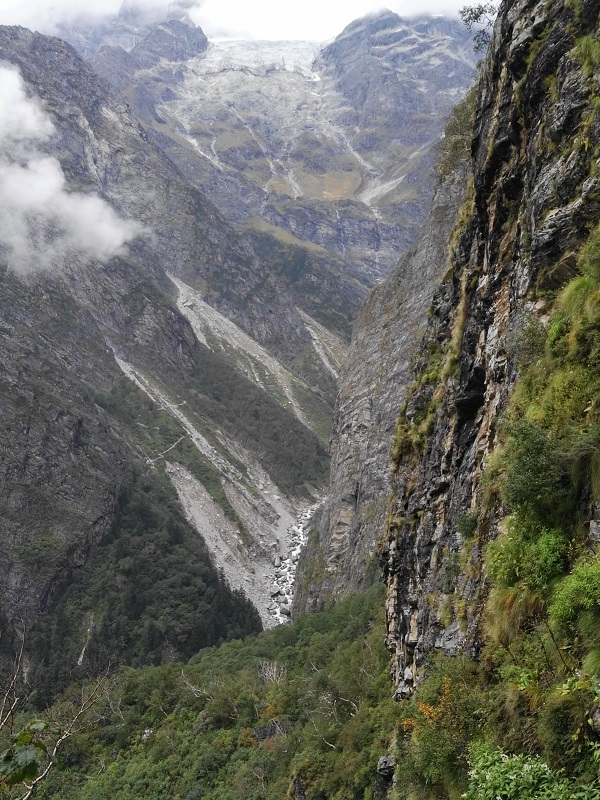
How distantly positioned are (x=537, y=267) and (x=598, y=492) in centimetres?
663

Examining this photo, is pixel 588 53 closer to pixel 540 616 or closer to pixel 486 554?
pixel 486 554

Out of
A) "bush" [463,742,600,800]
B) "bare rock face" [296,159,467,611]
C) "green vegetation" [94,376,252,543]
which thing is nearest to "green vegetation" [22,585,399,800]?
"bare rock face" [296,159,467,611]

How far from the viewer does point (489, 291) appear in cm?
1678

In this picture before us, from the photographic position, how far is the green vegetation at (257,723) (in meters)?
22.5

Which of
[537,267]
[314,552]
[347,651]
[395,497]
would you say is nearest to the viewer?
[537,267]

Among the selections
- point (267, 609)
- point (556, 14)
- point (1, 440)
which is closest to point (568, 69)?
point (556, 14)

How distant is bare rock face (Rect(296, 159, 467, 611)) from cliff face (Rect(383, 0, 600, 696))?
111 ft

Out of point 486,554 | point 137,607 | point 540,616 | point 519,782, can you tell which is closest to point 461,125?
point 486,554

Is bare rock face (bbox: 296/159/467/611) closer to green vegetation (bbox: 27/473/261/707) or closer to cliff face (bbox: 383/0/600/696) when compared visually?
green vegetation (bbox: 27/473/261/707)

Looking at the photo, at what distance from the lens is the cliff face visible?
1257cm

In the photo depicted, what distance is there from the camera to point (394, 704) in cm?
1717

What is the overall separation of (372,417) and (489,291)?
50.4 m

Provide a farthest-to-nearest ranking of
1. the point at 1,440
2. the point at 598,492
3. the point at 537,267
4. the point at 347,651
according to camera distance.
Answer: the point at 1,440, the point at 347,651, the point at 537,267, the point at 598,492

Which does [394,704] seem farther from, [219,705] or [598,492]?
[219,705]
